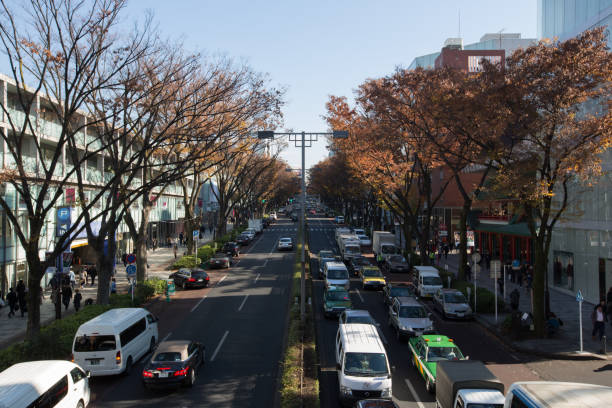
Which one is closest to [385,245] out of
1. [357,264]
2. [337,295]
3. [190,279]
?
[357,264]

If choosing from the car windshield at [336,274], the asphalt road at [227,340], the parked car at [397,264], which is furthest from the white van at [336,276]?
the parked car at [397,264]

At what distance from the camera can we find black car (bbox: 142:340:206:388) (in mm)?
14383

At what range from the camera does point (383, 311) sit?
2634cm

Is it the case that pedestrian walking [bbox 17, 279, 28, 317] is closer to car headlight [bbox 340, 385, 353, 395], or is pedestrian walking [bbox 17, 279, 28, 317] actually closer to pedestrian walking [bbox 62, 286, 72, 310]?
pedestrian walking [bbox 62, 286, 72, 310]

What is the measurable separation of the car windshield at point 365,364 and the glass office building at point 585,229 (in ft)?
45.1

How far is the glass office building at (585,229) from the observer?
2555 cm

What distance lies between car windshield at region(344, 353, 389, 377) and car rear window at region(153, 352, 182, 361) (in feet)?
16.5

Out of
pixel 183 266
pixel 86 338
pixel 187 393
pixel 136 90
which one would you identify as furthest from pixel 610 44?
pixel 183 266

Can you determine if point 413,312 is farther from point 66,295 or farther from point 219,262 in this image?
point 219,262

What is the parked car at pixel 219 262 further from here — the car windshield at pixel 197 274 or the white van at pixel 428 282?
the white van at pixel 428 282

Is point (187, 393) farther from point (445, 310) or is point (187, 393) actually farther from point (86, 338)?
point (445, 310)

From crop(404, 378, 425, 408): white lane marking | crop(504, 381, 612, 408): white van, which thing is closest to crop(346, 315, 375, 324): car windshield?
crop(404, 378, 425, 408): white lane marking

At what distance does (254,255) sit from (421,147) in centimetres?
2586

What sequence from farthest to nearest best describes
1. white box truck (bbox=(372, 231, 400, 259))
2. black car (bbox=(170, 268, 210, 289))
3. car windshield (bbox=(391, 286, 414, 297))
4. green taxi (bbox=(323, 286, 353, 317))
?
white box truck (bbox=(372, 231, 400, 259)), black car (bbox=(170, 268, 210, 289)), car windshield (bbox=(391, 286, 414, 297)), green taxi (bbox=(323, 286, 353, 317))
